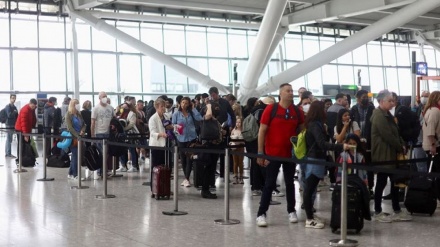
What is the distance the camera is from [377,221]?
8133mm

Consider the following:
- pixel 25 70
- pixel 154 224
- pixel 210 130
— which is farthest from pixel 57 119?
pixel 25 70

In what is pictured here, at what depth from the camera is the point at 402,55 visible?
154 ft

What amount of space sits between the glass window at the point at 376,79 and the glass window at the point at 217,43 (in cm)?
1253

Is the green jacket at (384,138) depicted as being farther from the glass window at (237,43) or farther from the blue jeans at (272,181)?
the glass window at (237,43)

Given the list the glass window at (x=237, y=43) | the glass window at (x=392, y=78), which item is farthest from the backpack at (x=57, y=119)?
the glass window at (x=392, y=78)

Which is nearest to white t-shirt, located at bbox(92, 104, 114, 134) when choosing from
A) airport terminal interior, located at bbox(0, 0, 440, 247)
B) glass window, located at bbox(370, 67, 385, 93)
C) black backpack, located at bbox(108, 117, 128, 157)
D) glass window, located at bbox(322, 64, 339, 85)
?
black backpack, located at bbox(108, 117, 128, 157)

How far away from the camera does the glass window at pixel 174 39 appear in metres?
36.9

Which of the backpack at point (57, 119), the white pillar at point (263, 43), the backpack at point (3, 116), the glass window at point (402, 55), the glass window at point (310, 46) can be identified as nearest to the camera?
the backpack at point (57, 119)

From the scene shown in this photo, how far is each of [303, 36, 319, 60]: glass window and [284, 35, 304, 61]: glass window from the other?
0.40m

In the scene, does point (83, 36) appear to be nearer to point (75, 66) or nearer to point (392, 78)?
point (75, 66)

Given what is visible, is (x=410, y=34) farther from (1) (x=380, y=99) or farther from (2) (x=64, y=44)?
(1) (x=380, y=99)

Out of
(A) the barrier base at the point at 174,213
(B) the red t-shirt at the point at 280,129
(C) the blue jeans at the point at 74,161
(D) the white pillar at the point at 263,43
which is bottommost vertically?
(A) the barrier base at the point at 174,213

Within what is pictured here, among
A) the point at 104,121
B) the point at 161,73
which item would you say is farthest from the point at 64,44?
the point at 104,121

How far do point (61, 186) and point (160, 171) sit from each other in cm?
289
